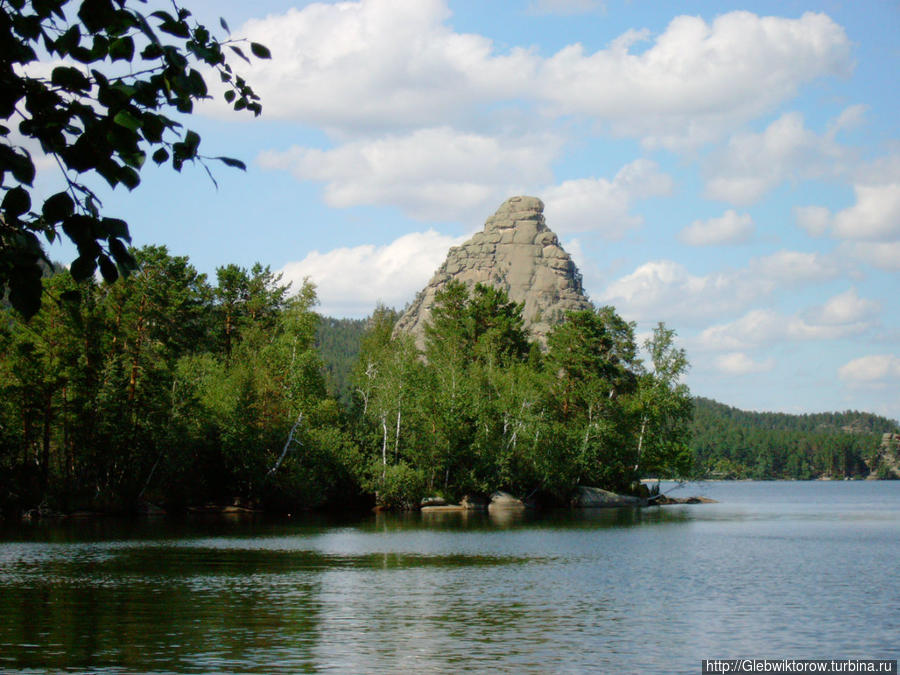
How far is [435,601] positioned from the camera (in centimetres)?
2289

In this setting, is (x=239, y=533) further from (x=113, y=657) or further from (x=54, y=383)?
(x=113, y=657)

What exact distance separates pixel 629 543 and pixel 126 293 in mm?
35079

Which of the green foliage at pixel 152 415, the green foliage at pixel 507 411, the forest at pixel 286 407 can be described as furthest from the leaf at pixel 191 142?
the green foliage at pixel 507 411

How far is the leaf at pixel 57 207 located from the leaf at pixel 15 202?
0.28 ft

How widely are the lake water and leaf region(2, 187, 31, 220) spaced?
39.2 ft

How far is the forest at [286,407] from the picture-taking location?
2120 inches

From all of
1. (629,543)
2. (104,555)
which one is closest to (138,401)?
(104,555)

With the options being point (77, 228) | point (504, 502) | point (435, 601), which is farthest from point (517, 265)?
point (77, 228)

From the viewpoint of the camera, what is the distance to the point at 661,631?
61.3 feet

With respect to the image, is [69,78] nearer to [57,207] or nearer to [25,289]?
[57,207]

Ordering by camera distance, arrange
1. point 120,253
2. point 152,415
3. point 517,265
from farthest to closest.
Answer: point 517,265 → point 152,415 → point 120,253

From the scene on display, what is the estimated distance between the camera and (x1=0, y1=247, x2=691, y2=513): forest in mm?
53844

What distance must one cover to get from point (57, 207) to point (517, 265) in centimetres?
18174

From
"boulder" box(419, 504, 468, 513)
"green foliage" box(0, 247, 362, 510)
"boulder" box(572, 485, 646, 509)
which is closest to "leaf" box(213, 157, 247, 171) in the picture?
"green foliage" box(0, 247, 362, 510)
